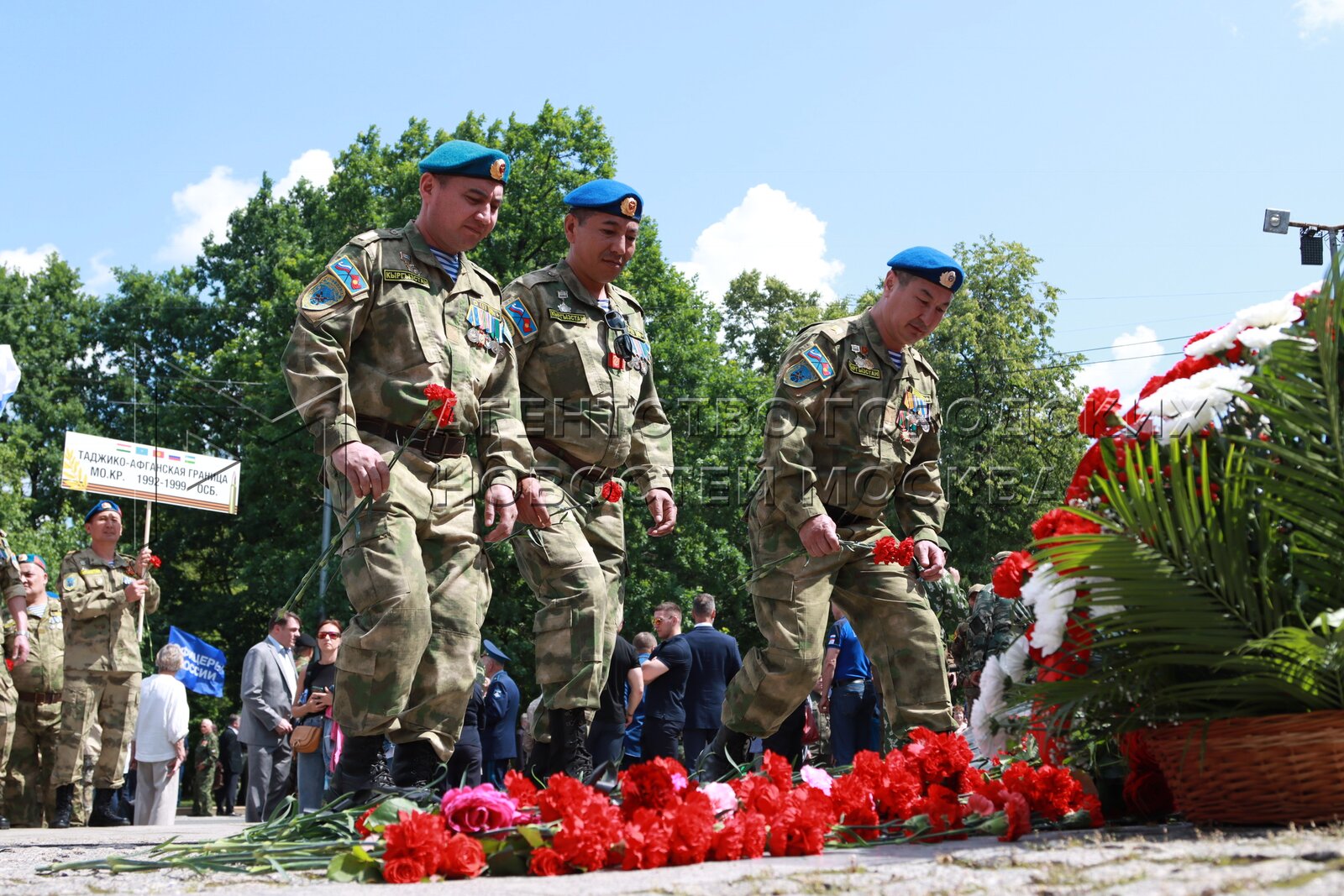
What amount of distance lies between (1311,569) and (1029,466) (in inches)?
1198

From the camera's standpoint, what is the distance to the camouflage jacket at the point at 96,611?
389 inches

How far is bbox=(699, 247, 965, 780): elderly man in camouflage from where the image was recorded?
5758mm

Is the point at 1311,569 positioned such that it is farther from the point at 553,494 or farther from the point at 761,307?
the point at 761,307

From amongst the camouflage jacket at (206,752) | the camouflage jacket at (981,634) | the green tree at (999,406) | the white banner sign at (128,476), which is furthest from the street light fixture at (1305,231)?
the camouflage jacket at (206,752)

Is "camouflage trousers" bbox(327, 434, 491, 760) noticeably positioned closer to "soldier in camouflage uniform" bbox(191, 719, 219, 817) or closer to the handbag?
the handbag

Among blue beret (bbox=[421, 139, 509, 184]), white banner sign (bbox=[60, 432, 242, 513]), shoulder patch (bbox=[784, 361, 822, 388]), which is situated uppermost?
white banner sign (bbox=[60, 432, 242, 513])

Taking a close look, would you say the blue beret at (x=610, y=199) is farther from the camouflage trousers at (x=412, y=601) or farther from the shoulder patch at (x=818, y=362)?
the camouflage trousers at (x=412, y=601)

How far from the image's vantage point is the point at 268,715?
11.1 meters

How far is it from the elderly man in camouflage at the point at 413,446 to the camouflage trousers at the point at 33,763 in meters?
6.17

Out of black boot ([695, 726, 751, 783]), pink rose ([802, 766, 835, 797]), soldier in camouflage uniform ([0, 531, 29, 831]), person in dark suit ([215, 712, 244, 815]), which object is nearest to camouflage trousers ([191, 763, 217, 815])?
person in dark suit ([215, 712, 244, 815])

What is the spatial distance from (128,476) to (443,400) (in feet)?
A: 59.5

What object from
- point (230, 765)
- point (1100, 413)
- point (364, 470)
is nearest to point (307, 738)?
point (364, 470)

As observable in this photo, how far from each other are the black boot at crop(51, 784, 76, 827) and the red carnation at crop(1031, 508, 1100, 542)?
337 inches

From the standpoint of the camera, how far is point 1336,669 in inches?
117
